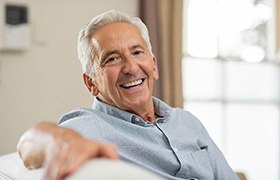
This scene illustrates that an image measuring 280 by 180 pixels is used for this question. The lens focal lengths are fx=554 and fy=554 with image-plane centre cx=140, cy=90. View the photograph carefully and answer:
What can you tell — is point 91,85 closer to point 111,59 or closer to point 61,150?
point 111,59

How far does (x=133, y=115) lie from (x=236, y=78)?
2644 millimetres

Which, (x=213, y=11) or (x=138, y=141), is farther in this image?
(x=213, y=11)

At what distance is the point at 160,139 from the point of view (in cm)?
183

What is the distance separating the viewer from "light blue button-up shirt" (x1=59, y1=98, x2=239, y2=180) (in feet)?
5.49

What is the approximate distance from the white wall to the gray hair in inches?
53.4

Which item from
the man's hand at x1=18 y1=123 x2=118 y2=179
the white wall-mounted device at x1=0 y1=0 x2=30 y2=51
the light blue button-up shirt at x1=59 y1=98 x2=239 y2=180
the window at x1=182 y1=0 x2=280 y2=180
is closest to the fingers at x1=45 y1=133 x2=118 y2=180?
the man's hand at x1=18 y1=123 x2=118 y2=179

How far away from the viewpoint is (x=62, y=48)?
11.3 feet

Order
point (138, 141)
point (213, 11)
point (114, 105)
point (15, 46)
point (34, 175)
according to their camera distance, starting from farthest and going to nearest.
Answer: point (213, 11), point (15, 46), point (114, 105), point (138, 141), point (34, 175)

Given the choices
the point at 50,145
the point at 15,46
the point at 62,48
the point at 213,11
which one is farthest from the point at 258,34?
the point at 50,145

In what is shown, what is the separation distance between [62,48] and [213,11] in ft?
4.59

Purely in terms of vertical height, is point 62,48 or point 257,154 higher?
point 62,48

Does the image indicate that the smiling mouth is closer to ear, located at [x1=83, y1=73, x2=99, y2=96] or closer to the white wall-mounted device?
ear, located at [x1=83, y1=73, x2=99, y2=96]

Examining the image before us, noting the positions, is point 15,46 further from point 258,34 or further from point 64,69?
point 258,34

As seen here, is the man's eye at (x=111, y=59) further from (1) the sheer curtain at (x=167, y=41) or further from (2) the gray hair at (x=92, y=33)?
(1) the sheer curtain at (x=167, y=41)
